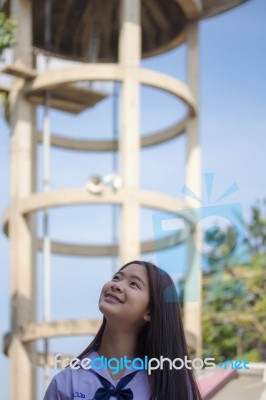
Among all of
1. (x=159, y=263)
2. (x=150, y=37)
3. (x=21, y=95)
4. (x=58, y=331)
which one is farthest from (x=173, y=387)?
(x=150, y=37)

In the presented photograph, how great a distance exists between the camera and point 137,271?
2957 mm

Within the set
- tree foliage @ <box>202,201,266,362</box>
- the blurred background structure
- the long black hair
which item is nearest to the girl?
the long black hair

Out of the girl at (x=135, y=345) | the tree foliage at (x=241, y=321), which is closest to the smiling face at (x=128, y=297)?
the girl at (x=135, y=345)

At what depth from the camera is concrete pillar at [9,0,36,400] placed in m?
19.9

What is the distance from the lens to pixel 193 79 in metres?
21.6

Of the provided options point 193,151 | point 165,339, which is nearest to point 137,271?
point 165,339

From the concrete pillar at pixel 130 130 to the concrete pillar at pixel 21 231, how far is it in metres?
2.12

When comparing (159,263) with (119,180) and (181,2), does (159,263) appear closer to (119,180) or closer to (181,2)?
(119,180)

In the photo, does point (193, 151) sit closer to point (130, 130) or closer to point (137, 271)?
point (130, 130)

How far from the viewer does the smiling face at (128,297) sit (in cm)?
288

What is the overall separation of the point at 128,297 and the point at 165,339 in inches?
6.8

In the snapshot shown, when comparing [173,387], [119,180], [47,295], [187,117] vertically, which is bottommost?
[173,387]

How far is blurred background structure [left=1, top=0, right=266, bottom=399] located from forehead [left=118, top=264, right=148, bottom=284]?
15256 millimetres

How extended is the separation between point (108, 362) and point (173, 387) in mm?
207
